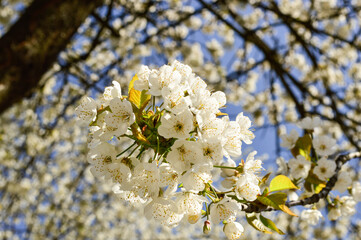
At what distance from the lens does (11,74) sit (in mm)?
2373

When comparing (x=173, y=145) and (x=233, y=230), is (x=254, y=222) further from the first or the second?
(x=173, y=145)

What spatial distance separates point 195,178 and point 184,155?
0.07 metres

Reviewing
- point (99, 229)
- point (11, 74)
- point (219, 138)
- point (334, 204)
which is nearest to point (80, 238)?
point (99, 229)

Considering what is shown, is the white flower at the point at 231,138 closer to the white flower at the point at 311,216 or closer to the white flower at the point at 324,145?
the white flower at the point at 324,145

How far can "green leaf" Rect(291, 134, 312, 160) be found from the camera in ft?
4.04

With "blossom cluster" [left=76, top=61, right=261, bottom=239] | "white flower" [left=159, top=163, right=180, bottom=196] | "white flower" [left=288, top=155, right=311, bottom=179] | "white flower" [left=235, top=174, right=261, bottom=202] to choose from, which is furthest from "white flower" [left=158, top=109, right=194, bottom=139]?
"white flower" [left=288, top=155, right=311, bottom=179]

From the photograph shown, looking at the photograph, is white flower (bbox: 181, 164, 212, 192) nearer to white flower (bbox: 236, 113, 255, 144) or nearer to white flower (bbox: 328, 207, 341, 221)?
white flower (bbox: 236, 113, 255, 144)

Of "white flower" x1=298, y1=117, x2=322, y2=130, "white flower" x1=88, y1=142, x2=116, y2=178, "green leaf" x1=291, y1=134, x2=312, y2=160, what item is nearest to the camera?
"white flower" x1=88, y1=142, x2=116, y2=178

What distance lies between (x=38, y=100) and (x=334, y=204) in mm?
3155

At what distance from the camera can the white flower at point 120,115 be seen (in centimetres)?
74

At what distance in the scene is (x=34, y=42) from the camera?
2.46 metres

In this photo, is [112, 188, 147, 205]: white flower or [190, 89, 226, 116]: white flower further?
[112, 188, 147, 205]: white flower

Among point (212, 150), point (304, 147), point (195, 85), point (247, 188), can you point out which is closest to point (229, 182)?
point (247, 188)

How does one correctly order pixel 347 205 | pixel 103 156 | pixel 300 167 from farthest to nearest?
1. pixel 347 205
2. pixel 300 167
3. pixel 103 156
